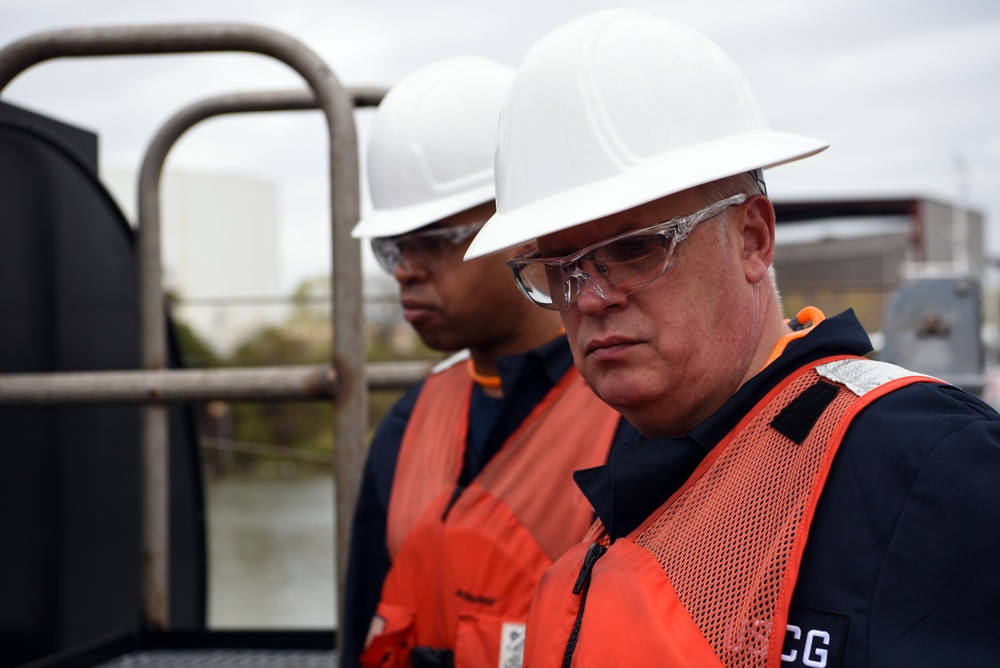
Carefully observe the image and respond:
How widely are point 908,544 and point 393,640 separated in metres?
1.43

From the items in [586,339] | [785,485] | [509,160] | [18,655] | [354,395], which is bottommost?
[18,655]

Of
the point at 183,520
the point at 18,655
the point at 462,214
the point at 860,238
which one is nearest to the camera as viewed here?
the point at 462,214

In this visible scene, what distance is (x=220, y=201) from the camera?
15664mm

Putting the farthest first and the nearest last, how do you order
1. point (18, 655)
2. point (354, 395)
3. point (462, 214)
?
point (18, 655)
point (354, 395)
point (462, 214)

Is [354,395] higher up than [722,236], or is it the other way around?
[722,236]

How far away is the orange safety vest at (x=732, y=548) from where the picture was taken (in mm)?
1135

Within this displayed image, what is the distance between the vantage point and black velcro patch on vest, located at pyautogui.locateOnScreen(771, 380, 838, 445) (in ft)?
3.98

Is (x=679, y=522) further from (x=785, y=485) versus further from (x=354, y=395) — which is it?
(x=354, y=395)

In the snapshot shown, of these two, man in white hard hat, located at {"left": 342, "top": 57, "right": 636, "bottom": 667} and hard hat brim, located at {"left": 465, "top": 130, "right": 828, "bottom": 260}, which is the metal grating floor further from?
hard hat brim, located at {"left": 465, "top": 130, "right": 828, "bottom": 260}

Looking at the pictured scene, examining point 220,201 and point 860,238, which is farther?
point 860,238

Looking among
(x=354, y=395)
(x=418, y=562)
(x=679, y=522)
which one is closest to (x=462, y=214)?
(x=354, y=395)

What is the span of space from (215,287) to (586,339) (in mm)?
14353

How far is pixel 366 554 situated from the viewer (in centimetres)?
256

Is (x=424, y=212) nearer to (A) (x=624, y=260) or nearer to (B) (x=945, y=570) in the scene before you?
(A) (x=624, y=260)
